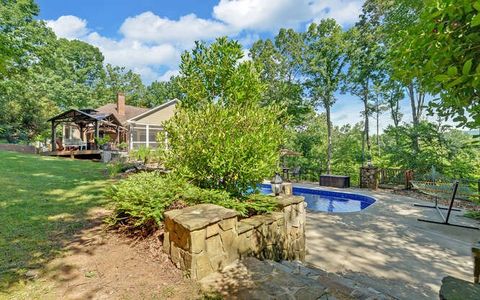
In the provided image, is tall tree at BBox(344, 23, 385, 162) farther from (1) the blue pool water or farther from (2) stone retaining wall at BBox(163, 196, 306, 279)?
(2) stone retaining wall at BBox(163, 196, 306, 279)

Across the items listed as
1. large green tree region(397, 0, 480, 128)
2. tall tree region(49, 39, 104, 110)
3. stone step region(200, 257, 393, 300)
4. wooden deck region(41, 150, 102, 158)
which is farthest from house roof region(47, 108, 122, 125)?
large green tree region(397, 0, 480, 128)

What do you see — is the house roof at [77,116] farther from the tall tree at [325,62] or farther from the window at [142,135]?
the tall tree at [325,62]

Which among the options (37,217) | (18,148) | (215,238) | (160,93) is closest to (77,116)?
(18,148)

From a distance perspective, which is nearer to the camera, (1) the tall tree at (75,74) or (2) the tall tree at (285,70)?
(2) the tall tree at (285,70)

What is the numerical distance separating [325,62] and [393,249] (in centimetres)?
1809

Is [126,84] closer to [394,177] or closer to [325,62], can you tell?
[325,62]

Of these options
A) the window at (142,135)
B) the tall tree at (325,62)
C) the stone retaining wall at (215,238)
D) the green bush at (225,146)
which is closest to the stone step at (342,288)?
the stone retaining wall at (215,238)

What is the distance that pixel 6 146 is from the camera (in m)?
21.2

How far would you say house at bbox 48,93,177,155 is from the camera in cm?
1817

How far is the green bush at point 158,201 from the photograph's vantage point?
374cm

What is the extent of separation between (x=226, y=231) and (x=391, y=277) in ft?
10.0

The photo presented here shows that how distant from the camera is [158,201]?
3.86 m

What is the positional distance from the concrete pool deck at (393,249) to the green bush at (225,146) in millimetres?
2227

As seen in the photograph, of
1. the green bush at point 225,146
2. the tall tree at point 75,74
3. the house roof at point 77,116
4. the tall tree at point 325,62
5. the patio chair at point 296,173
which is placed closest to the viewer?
the green bush at point 225,146
